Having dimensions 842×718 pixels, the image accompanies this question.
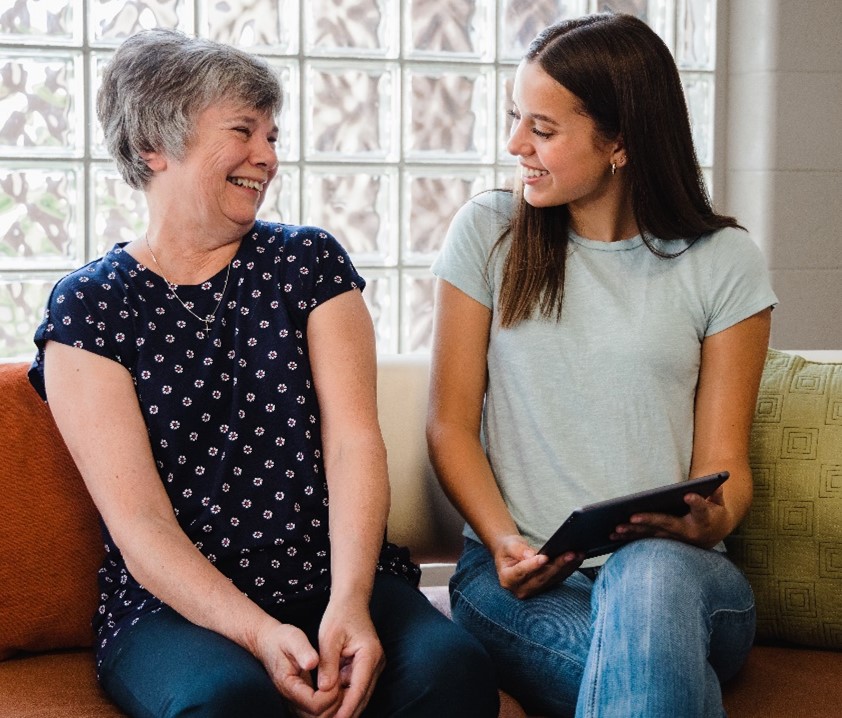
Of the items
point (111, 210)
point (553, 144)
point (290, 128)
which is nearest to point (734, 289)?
point (553, 144)

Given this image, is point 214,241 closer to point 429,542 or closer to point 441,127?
point 429,542

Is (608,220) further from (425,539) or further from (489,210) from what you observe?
(425,539)

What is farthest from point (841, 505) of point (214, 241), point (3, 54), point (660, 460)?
point (3, 54)

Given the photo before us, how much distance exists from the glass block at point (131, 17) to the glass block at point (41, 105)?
87mm

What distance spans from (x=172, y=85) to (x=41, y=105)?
1172 mm

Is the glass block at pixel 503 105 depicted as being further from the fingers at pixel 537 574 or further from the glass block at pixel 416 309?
the fingers at pixel 537 574

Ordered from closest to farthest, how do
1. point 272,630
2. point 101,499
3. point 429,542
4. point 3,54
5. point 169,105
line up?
point 272,630
point 101,499
point 169,105
point 429,542
point 3,54

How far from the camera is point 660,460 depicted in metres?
1.78

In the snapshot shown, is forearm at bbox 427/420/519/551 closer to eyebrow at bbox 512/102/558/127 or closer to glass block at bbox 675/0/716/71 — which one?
eyebrow at bbox 512/102/558/127

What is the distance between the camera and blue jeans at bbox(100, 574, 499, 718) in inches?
53.7

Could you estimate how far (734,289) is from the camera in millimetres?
1812

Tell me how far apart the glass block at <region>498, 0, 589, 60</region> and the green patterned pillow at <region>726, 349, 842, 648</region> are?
1411 mm

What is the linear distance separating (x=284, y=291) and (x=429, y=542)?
55 centimetres

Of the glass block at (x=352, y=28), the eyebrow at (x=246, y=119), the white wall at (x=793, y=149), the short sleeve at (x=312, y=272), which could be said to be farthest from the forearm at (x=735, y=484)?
the glass block at (x=352, y=28)
